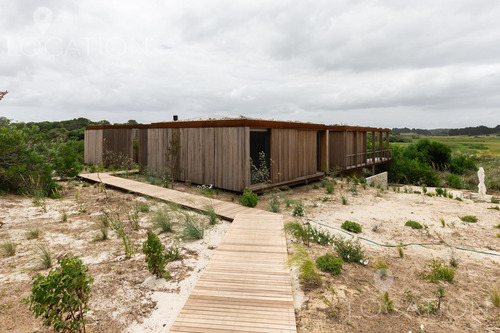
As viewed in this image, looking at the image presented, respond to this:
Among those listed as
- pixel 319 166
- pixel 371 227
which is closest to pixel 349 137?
pixel 319 166

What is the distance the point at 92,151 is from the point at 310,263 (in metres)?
14.9

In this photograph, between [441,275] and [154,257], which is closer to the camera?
[154,257]

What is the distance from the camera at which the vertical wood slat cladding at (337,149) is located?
1267 cm

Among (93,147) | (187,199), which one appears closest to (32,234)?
(187,199)

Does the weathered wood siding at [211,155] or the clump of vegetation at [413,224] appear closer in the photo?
the clump of vegetation at [413,224]

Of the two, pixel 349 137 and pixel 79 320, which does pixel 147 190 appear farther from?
pixel 349 137

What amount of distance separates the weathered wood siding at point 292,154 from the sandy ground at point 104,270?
12.7 ft

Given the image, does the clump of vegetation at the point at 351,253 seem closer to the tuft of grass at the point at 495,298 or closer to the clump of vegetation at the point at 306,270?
the clump of vegetation at the point at 306,270

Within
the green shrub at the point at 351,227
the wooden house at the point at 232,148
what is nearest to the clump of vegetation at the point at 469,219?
the green shrub at the point at 351,227

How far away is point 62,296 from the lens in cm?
212

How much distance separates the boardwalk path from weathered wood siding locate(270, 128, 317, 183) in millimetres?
4171

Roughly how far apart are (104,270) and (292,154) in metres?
7.03

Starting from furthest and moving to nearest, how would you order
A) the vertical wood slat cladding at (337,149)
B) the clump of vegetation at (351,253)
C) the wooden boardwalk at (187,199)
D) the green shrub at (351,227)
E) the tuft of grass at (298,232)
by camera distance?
the vertical wood slat cladding at (337,149), the wooden boardwalk at (187,199), the green shrub at (351,227), the tuft of grass at (298,232), the clump of vegetation at (351,253)

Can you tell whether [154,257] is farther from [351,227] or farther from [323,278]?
[351,227]
